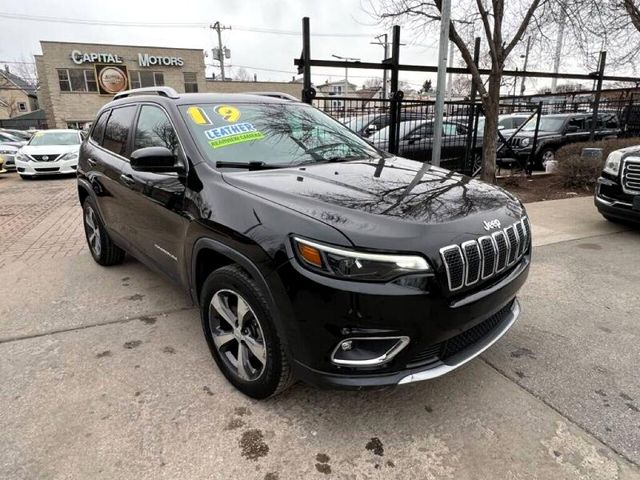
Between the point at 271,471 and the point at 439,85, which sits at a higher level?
the point at 439,85

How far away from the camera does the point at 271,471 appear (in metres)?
2.09

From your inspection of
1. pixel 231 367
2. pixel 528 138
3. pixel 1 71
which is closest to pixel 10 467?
pixel 231 367

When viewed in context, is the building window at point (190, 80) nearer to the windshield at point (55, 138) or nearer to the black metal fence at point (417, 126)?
the windshield at point (55, 138)

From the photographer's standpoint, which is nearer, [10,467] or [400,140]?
[10,467]

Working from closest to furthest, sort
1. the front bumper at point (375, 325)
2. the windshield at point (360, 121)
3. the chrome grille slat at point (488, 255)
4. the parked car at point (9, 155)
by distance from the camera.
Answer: the front bumper at point (375, 325)
the chrome grille slat at point (488, 255)
the windshield at point (360, 121)
the parked car at point (9, 155)

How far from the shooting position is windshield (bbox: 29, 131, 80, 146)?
537 inches

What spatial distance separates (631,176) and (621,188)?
0.20 meters

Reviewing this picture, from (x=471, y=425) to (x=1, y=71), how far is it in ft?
263

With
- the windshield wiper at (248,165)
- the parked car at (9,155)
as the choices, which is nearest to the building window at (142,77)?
the parked car at (9,155)

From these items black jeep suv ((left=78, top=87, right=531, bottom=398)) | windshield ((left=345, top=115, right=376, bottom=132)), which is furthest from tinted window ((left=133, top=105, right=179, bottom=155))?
windshield ((left=345, top=115, right=376, bottom=132))

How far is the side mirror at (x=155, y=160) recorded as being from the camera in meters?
2.75

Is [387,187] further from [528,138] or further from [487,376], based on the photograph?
[528,138]

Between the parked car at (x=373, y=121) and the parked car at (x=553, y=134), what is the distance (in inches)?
151

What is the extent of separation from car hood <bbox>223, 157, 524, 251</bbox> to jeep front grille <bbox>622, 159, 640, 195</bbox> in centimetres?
378
